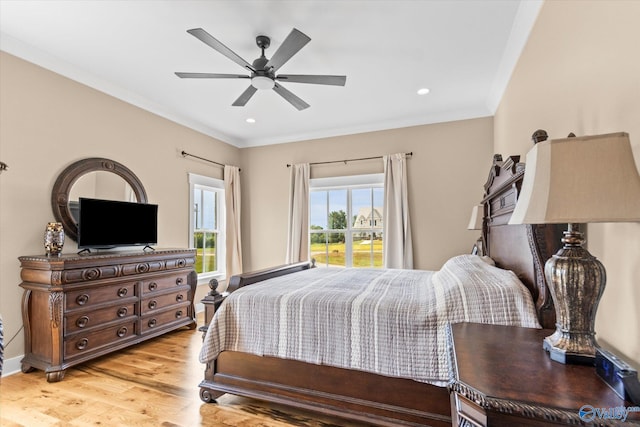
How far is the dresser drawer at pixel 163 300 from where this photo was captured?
10.9 ft

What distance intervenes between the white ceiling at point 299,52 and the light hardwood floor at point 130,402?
112 inches

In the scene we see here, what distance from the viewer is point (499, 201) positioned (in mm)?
2508

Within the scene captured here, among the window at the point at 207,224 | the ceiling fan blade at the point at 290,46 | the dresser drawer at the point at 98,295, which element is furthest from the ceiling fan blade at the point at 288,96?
the dresser drawer at the point at 98,295

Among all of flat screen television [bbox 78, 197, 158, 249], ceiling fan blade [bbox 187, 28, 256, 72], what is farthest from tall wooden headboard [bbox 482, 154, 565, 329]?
flat screen television [bbox 78, 197, 158, 249]

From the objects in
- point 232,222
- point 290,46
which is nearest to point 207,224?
point 232,222

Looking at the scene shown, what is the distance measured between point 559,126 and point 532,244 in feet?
2.68

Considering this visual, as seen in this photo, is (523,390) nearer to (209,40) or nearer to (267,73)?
(209,40)

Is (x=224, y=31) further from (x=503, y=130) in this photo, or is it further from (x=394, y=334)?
(x=503, y=130)

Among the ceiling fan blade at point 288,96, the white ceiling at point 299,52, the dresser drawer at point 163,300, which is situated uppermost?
the white ceiling at point 299,52

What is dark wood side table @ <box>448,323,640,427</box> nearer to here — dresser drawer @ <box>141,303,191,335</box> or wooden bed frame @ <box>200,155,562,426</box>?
wooden bed frame @ <box>200,155,562,426</box>

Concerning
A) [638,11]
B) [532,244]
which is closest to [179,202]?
[532,244]

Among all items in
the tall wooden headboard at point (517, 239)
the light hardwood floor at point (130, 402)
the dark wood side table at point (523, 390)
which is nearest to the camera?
the dark wood side table at point (523, 390)

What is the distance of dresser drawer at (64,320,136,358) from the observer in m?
2.65

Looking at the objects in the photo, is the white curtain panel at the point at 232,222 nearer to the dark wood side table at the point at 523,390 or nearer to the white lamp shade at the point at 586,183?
the dark wood side table at the point at 523,390
